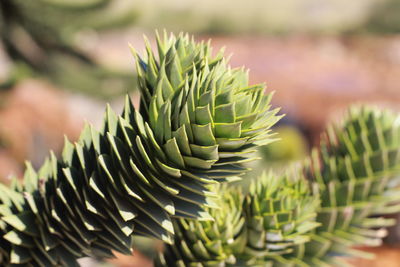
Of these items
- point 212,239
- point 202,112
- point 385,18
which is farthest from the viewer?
point 385,18

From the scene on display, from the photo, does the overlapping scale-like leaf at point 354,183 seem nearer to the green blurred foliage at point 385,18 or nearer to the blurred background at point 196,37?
the blurred background at point 196,37

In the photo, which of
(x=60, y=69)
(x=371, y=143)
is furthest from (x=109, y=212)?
(x=60, y=69)

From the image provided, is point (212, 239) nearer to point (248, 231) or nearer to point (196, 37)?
point (248, 231)

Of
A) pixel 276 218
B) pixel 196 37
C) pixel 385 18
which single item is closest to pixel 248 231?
pixel 276 218

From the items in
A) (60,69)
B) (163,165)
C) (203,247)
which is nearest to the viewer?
(163,165)

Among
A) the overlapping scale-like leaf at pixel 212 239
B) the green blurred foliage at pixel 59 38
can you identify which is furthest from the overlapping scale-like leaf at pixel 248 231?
the green blurred foliage at pixel 59 38

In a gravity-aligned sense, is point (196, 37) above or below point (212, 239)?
above

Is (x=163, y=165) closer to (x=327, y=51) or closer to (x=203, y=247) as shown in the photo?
(x=203, y=247)
